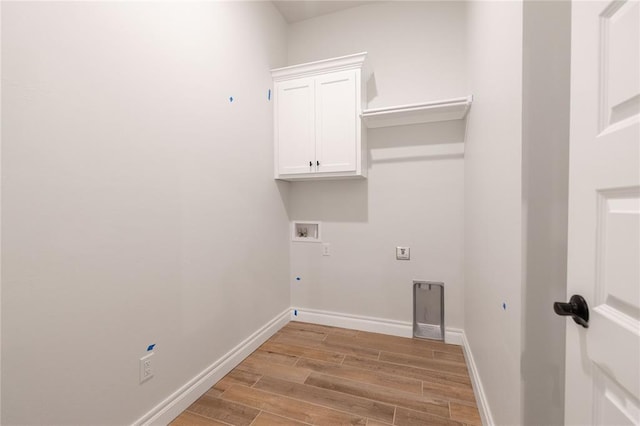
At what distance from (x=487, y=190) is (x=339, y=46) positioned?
2.10m

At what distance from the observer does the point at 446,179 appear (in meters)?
2.33

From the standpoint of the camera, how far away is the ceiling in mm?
2535

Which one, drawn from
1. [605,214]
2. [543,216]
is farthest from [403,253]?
[605,214]

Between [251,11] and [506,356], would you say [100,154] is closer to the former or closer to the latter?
[251,11]

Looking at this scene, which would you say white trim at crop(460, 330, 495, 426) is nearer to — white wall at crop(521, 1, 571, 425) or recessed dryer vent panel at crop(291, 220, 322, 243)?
white wall at crop(521, 1, 571, 425)

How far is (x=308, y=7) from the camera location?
2611 millimetres

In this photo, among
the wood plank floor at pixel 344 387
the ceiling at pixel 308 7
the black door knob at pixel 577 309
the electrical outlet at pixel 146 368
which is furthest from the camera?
the ceiling at pixel 308 7

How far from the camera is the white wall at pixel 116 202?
0.96 metres

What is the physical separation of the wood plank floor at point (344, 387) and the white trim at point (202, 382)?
4 cm

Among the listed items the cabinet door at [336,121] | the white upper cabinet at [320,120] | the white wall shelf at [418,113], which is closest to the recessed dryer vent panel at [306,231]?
the white upper cabinet at [320,120]

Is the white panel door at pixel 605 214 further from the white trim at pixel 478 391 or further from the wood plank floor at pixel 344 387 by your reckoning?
the wood plank floor at pixel 344 387

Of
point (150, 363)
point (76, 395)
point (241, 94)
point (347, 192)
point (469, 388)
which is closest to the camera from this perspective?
point (76, 395)

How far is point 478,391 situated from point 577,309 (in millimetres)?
1243

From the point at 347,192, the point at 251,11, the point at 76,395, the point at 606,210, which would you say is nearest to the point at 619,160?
the point at 606,210
